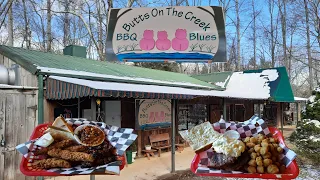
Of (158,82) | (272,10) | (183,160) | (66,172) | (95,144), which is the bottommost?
(183,160)

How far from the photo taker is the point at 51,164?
1929mm

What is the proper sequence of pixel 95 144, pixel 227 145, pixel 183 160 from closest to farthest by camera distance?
pixel 227 145, pixel 95 144, pixel 183 160

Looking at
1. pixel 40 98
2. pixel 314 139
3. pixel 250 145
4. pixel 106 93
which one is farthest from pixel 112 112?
pixel 250 145

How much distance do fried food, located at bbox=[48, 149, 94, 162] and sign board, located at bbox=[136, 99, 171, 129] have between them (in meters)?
7.77

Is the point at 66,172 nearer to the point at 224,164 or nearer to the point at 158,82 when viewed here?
the point at 224,164

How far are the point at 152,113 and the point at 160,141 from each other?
132 cm

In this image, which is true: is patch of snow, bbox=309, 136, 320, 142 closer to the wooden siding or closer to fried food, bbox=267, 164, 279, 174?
fried food, bbox=267, 164, 279, 174

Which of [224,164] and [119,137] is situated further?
[119,137]

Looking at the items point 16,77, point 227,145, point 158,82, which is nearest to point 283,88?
point 158,82

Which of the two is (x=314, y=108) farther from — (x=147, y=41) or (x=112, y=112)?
(x=147, y=41)

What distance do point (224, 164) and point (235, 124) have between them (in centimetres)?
55

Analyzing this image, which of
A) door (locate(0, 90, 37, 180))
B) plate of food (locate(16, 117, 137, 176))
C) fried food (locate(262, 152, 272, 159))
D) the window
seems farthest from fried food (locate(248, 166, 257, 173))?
the window

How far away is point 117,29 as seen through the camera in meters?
3.12

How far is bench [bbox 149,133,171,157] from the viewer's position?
10.4 metres
